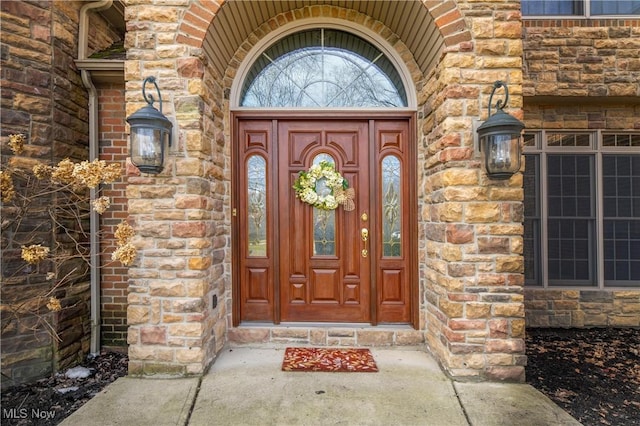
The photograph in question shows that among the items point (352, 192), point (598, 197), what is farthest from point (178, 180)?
point (598, 197)

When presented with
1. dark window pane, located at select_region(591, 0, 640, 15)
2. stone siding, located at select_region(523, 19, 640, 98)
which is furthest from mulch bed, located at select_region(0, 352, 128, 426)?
dark window pane, located at select_region(591, 0, 640, 15)

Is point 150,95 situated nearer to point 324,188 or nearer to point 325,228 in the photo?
point 324,188

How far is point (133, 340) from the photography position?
108 inches

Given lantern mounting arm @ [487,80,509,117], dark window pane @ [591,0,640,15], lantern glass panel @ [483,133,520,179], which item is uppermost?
dark window pane @ [591,0,640,15]

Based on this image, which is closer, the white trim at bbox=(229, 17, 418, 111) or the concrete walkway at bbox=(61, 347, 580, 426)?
the concrete walkway at bbox=(61, 347, 580, 426)

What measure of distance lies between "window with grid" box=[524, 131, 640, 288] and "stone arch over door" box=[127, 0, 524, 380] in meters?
2.00

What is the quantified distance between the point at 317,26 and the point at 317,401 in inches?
128

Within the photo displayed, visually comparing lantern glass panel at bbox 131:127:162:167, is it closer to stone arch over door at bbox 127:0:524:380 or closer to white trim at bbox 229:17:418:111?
stone arch over door at bbox 127:0:524:380

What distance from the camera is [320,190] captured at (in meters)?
3.36

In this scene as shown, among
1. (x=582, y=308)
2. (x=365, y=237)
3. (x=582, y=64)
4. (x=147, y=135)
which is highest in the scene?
(x=582, y=64)

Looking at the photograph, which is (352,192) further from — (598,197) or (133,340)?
(598,197)

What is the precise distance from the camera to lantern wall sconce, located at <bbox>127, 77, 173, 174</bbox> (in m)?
2.53

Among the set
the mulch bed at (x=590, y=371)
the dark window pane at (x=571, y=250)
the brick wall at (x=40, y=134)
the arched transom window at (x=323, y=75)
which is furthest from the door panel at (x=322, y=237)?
the dark window pane at (x=571, y=250)

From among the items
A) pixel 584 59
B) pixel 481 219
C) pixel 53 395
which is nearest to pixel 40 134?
pixel 53 395
